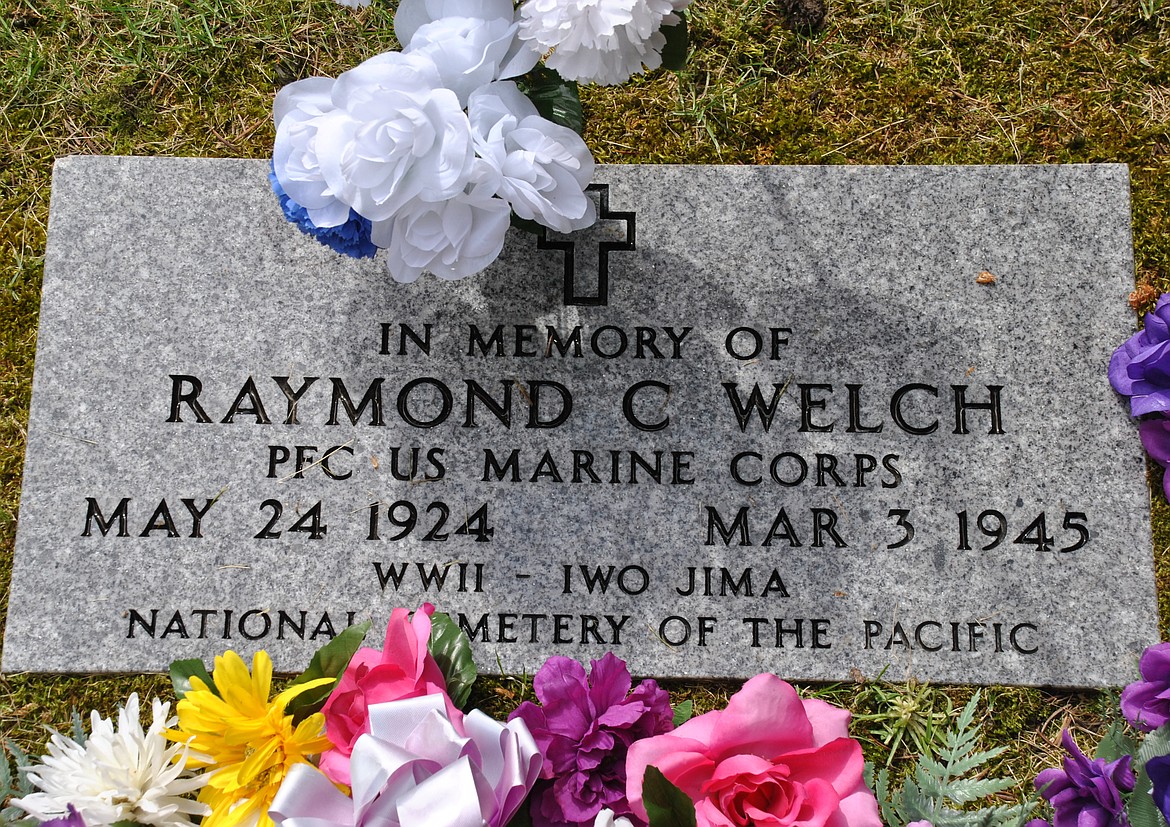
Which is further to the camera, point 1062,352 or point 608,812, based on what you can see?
point 1062,352

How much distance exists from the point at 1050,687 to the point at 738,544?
2.75ft

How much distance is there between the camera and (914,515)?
1.92m

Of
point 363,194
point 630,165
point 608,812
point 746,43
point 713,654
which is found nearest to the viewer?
point 608,812

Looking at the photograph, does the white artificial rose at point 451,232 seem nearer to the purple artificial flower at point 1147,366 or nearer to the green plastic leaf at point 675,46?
the green plastic leaf at point 675,46

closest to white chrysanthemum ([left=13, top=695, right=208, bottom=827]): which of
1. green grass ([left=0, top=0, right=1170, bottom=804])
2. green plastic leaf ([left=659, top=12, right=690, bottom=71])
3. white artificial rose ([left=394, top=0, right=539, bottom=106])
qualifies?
green grass ([left=0, top=0, right=1170, bottom=804])

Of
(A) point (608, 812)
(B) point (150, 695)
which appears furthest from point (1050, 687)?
(B) point (150, 695)

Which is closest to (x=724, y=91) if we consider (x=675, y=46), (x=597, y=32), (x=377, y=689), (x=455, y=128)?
(x=675, y=46)

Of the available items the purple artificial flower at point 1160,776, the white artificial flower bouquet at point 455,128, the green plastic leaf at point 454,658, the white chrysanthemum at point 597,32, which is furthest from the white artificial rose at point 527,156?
the purple artificial flower at point 1160,776

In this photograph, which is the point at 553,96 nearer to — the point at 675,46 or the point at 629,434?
the point at 675,46

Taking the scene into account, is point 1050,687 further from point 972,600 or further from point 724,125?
point 724,125

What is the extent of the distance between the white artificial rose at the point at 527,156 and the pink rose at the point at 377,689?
0.83 m

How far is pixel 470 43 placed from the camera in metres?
1.50

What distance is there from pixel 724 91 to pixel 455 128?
39.8 inches

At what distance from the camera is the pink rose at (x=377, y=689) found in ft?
4.72
